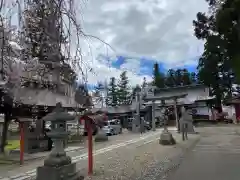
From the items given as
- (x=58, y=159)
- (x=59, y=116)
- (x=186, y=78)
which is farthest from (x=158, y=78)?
(x=58, y=159)

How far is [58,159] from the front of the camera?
703 centimetres

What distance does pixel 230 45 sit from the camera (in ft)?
61.7

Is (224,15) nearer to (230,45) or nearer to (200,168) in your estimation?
(230,45)

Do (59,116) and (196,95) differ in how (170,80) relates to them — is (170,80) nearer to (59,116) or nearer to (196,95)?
(196,95)

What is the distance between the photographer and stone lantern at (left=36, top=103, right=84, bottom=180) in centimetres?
687

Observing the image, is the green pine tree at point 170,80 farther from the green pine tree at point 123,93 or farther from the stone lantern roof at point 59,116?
the stone lantern roof at point 59,116

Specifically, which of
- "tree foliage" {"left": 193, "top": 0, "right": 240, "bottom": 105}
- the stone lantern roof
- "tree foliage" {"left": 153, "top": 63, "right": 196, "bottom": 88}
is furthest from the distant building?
the stone lantern roof

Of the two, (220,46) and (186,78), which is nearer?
(220,46)

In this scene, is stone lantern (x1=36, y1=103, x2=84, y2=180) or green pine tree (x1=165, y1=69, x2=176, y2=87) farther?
green pine tree (x1=165, y1=69, x2=176, y2=87)

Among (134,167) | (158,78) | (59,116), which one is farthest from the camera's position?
(158,78)

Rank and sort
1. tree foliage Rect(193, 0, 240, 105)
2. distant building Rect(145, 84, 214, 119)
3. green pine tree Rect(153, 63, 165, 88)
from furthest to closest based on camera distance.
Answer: green pine tree Rect(153, 63, 165, 88) → distant building Rect(145, 84, 214, 119) → tree foliage Rect(193, 0, 240, 105)

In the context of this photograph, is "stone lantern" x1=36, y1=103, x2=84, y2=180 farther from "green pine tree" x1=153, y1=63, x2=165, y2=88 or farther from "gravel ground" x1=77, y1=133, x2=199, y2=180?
"green pine tree" x1=153, y1=63, x2=165, y2=88

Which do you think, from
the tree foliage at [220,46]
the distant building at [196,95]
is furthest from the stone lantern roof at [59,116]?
the distant building at [196,95]

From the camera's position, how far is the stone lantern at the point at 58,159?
6.87 m
